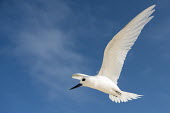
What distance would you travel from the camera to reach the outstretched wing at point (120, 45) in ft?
37.2

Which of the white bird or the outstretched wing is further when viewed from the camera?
the white bird

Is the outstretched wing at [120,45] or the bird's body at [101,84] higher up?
the outstretched wing at [120,45]

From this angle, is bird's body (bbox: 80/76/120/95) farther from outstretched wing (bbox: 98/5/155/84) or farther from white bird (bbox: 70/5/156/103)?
outstretched wing (bbox: 98/5/155/84)

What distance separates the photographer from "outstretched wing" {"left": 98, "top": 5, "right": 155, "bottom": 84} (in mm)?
11333

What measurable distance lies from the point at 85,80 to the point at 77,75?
1243mm

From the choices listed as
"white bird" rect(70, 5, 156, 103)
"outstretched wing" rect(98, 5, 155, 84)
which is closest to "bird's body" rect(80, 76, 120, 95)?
"white bird" rect(70, 5, 156, 103)

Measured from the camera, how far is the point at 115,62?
12.8 metres

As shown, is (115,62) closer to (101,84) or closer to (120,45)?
(120,45)

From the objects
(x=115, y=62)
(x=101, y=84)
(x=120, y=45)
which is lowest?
(x=101, y=84)

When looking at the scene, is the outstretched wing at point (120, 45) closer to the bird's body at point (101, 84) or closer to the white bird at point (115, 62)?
the white bird at point (115, 62)

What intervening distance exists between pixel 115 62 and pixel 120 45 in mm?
833

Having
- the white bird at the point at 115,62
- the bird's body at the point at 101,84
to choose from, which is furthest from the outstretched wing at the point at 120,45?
the bird's body at the point at 101,84

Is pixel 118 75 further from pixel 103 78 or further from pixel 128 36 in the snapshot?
pixel 128 36

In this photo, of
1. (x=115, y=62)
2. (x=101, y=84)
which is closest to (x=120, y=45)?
(x=115, y=62)
